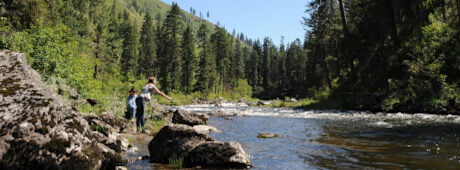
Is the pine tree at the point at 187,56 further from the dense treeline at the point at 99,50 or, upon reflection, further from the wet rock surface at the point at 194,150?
the wet rock surface at the point at 194,150

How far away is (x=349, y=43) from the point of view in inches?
1067

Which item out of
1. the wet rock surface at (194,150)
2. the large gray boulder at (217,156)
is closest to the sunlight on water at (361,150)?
the large gray boulder at (217,156)

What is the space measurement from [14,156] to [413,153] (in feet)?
27.3

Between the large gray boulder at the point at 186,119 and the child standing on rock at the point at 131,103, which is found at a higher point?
the child standing on rock at the point at 131,103

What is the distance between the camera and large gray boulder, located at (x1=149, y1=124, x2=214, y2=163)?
22.6ft

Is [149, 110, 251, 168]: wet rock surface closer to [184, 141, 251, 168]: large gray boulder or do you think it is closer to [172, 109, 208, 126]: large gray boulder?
[184, 141, 251, 168]: large gray boulder

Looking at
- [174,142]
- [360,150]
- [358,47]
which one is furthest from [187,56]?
[174,142]

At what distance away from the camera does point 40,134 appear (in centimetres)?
461

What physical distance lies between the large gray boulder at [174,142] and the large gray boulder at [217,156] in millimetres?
273

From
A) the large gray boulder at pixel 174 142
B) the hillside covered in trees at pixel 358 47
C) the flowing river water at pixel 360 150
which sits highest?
the hillside covered in trees at pixel 358 47

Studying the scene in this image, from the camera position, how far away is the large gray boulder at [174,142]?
22.6ft

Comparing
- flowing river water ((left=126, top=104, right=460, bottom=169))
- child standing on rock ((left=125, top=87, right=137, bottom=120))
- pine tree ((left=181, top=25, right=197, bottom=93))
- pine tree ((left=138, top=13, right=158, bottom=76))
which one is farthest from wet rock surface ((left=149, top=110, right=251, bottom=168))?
pine tree ((left=138, top=13, right=158, bottom=76))

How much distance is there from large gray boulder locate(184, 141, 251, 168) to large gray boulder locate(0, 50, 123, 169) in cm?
156

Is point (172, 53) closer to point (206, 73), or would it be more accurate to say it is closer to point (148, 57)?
point (148, 57)
